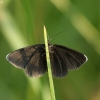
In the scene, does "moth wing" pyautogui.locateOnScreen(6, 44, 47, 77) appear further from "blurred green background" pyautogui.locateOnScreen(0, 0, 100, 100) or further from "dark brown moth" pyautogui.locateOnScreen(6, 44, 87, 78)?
"blurred green background" pyautogui.locateOnScreen(0, 0, 100, 100)

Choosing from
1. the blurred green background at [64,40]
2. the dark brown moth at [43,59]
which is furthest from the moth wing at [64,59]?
the blurred green background at [64,40]

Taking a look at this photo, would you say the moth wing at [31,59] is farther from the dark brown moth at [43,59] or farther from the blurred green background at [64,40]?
the blurred green background at [64,40]

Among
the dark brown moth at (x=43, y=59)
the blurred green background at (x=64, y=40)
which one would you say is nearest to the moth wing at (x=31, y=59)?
the dark brown moth at (x=43, y=59)

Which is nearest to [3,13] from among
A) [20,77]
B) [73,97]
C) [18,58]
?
[18,58]

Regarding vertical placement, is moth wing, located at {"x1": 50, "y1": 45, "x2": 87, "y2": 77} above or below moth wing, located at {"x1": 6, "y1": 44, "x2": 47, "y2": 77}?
below

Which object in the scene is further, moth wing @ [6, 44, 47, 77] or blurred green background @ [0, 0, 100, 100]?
blurred green background @ [0, 0, 100, 100]

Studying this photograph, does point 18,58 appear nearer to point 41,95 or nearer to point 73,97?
point 41,95

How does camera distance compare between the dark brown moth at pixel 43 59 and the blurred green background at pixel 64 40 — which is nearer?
the dark brown moth at pixel 43 59

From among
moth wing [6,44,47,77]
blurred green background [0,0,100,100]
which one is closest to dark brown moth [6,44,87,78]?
moth wing [6,44,47,77]

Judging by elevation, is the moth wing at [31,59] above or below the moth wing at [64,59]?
above
